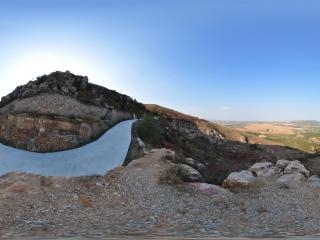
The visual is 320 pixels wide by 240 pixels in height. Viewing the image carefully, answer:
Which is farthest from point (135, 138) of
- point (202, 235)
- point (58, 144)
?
point (202, 235)

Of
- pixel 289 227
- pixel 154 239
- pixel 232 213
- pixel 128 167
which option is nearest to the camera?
pixel 154 239

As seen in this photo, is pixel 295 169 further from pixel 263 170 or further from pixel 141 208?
pixel 141 208

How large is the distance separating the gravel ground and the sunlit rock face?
15.2 feet

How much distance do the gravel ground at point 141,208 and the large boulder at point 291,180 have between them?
44 cm

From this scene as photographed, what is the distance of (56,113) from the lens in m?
24.0

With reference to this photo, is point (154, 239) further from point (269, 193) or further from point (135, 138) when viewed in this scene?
point (135, 138)

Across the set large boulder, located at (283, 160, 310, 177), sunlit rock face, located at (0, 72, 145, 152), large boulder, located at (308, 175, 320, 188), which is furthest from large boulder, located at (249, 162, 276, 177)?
sunlit rock face, located at (0, 72, 145, 152)

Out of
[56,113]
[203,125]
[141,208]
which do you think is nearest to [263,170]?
[141,208]

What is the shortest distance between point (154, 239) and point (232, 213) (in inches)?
195

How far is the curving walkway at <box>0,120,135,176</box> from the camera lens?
19.3m

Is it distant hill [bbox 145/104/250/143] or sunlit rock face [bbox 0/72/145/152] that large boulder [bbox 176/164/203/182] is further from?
distant hill [bbox 145/104/250/143]

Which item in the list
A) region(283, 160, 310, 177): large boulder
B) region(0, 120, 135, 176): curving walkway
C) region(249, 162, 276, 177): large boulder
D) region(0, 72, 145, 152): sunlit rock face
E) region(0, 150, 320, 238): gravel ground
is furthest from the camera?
region(0, 72, 145, 152): sunlit rock face

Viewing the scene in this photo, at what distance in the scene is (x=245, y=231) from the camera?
12766 mm

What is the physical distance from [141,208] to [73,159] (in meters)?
6.66
